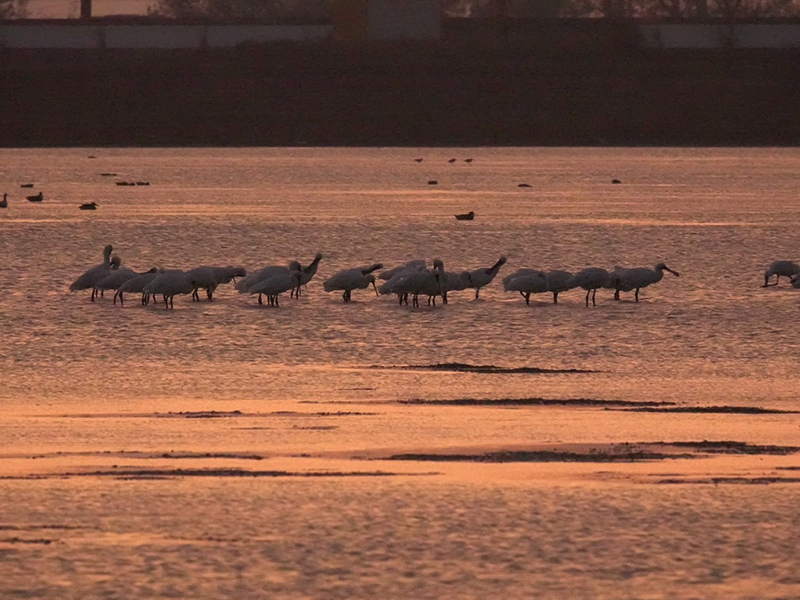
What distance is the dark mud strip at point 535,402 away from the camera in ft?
48.4

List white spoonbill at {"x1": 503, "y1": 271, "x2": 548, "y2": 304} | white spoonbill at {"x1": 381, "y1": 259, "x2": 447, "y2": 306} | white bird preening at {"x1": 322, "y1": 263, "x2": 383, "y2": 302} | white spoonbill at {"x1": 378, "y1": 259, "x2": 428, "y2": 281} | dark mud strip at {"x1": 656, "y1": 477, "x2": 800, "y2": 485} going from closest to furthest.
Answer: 1. dark mud strip at {"x1": 656, "y1": 477, "x2": 800, "y2": 485}
2. white spoonbill at {"x1": 381, "y1": 259, "x2": 447, "y2": 306}
3. white spoonbill at {"x1": 503, "y1": 271, "x2": 548, "y2": 304}
4. white bird preening at {"x1": 322, "y1": 263, "x2": 383, "y2": 302}
5. white spoonbill at {"x1": 378, "y1": 259, "x2": 428, "y2": 281}

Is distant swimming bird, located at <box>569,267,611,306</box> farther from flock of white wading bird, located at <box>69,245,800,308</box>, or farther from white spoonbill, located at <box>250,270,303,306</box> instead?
white spoonbill, located at <box>250,270,303,306</box>

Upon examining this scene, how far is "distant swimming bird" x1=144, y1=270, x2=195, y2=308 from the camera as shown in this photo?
71.8 feet

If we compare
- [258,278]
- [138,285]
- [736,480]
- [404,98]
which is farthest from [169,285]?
[404,98]

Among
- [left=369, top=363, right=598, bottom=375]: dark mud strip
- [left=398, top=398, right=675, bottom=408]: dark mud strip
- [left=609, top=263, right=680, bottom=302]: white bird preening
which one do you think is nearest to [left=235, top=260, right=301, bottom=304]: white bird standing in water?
[left=609, top=263, right=680, bottom=302]: white bird preening

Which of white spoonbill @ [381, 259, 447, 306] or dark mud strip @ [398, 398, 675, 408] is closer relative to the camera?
dark mud strip @ [398, 398, 675, 408]

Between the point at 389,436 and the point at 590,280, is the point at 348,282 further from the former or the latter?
the point at 389,436

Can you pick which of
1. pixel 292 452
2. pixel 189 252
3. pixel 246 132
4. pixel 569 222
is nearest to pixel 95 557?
pixel 292 452

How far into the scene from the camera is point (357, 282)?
904 inches

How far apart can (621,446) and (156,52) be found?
8630 cm

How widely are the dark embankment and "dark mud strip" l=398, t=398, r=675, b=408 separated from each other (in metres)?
77.8

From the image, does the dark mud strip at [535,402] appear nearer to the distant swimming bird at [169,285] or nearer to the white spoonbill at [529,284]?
the distant swimming bird at [169,285]

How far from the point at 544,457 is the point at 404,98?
8136 centimetres

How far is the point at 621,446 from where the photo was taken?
12.8 m
